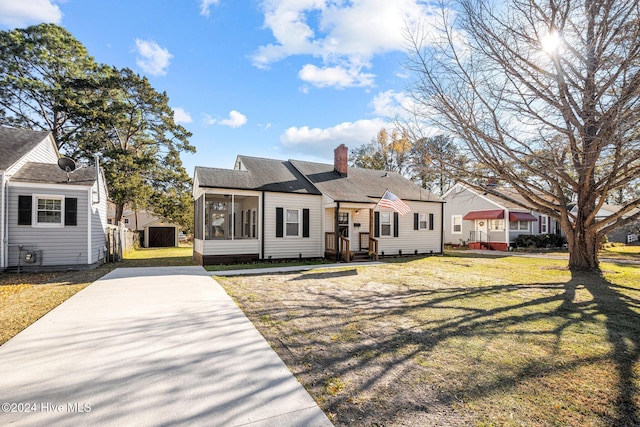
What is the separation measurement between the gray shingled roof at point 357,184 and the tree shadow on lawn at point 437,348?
815 centimetres

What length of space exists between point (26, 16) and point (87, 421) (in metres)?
28.1

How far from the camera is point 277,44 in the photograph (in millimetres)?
12445

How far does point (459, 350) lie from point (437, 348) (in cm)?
26

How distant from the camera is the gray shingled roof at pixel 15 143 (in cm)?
1080

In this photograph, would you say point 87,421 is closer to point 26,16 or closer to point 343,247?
point 343,247

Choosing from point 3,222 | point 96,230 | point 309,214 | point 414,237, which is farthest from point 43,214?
point 414,237

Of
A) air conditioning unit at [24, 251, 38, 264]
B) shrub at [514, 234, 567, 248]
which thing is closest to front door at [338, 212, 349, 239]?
air conditioning unit at [24, 251, 38, 264]

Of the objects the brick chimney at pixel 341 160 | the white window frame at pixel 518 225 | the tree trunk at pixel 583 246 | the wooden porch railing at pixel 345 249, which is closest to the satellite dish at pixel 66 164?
the wooden porch railing at pixel 345 249

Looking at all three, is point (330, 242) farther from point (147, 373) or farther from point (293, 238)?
point (147, 373)

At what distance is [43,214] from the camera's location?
10.9 meters

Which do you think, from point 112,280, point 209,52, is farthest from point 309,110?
point 112,280

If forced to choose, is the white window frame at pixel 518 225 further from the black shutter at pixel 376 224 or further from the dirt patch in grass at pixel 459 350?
the dirt patch in grass at pixel 459 350

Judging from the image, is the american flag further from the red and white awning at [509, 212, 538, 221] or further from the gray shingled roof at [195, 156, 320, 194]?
the red and white awning at [509, 212, 538, 221]

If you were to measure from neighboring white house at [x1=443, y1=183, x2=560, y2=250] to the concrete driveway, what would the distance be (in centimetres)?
2014
